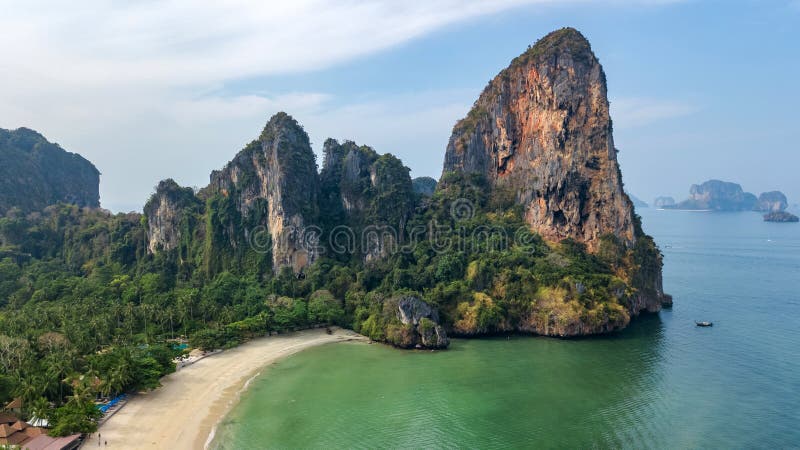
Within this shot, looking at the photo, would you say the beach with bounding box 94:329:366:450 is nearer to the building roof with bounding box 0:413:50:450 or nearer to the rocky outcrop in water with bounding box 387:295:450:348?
the building roof with bounding box 0:413:50:450

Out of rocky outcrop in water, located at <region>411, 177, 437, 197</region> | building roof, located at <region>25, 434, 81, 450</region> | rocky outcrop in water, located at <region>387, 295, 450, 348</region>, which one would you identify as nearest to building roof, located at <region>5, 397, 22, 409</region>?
building roof, located at <region>25, 434, 81, 450</region>

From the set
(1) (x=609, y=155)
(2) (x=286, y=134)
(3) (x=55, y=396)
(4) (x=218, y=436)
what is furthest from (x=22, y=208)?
(1) (x=609, y=155)

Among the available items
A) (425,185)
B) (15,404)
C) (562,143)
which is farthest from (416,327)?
(425,185)

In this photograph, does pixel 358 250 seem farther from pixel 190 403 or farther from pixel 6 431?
pixel 6 431

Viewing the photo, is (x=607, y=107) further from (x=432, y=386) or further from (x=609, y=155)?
(x=432, y=386)

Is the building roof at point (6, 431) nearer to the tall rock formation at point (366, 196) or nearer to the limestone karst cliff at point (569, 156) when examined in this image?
the tall rock formation at point (366, 196)

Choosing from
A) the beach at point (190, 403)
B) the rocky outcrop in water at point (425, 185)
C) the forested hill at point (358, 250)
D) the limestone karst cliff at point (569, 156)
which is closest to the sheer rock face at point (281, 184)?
the forested hill at point (358, 250)

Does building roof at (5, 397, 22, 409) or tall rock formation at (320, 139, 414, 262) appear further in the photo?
tall rock formation at (320, 139, 414, 262)
